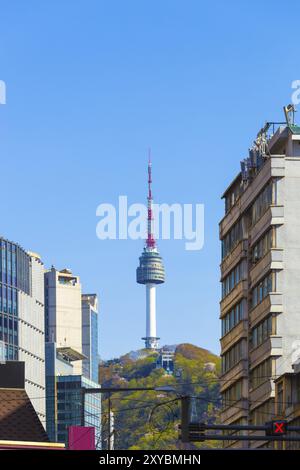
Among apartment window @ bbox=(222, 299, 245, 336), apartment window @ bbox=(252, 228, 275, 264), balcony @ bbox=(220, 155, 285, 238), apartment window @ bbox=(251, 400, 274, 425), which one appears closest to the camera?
apartment window @ bbox=(251, 400, 274, 425)

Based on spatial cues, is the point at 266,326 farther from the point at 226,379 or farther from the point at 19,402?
the point at 19,402

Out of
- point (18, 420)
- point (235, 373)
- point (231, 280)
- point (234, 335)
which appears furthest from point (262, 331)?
point (18, 420)

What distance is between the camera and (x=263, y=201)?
112 metres

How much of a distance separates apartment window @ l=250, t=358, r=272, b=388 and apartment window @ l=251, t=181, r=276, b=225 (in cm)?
1202

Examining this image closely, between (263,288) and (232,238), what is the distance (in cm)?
1387

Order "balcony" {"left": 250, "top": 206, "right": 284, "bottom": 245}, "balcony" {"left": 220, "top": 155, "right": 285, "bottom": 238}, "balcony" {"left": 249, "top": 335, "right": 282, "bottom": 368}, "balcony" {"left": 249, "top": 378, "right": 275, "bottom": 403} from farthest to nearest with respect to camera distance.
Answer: "balcony" {"left": 250, "top": 206, "right": 284, "bottom": 245} → "balcony" {"left": 220, "top": 155, "right": 285, "bottom": 238} → "balcony" {"left": 249, "top": 335, "right": 282, "bottom": 368} → "balcony" {"left": 249, "top": 378, "right": 275, "bottom": 403}

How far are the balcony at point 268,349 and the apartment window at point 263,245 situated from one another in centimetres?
735

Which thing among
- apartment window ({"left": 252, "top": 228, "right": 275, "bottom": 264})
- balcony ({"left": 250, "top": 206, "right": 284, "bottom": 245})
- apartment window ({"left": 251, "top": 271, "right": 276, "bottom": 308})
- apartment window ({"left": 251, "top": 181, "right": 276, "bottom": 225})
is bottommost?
apartment window ({"left": 251, "top": 271, "right": 276, "bottom": 308})

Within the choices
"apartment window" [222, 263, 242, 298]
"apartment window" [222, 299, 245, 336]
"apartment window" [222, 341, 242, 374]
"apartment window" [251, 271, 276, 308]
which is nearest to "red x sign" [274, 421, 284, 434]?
"apartment window" [251, 271, 276, 308]

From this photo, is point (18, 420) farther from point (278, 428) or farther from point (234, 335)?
point (234, 335)

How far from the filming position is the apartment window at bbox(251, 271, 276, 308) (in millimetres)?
108188

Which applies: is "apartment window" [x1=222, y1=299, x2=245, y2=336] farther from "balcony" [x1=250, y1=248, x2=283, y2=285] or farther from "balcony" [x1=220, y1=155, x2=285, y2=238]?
"balcony" [x1=220, y1=155, x2=285, y2=238]
